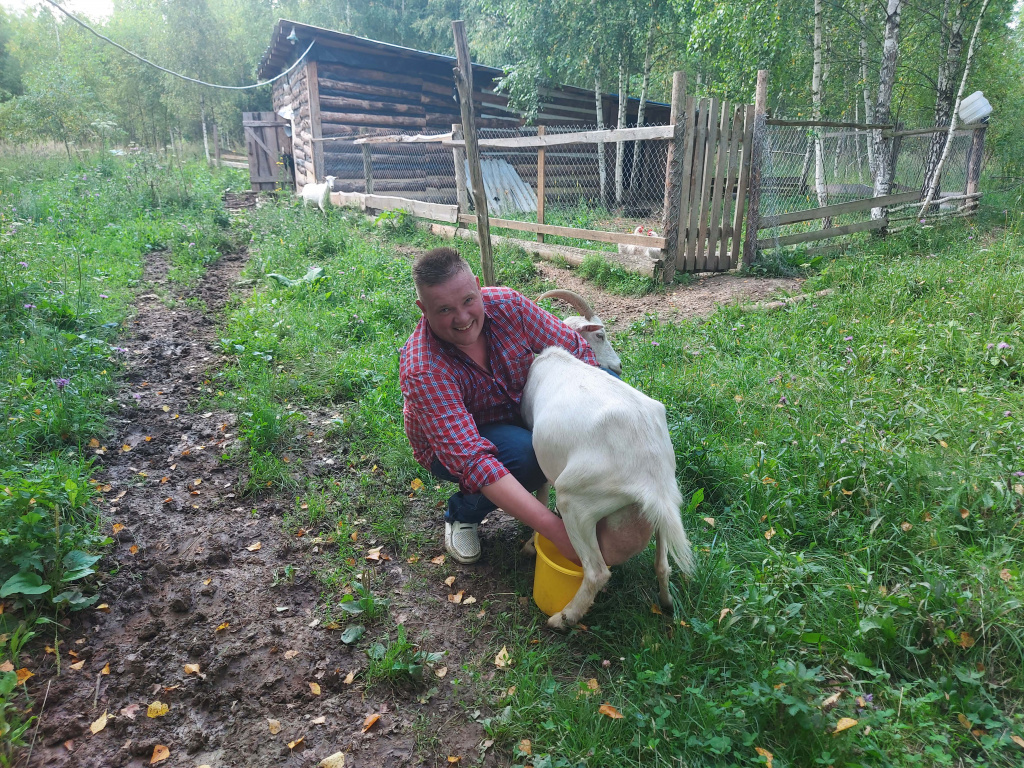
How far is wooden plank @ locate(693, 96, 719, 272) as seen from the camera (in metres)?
6.36

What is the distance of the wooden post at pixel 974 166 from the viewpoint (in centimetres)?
940

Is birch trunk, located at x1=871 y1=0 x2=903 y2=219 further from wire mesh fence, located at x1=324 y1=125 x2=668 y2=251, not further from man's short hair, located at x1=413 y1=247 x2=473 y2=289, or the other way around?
man's short hair, located at x1=413 y1=247 x2=473 y2=289

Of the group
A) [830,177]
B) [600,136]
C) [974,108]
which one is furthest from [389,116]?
[974,108]

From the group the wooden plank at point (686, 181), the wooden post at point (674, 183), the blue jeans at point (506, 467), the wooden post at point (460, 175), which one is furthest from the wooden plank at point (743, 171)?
the blue jeans at point (506, 467)

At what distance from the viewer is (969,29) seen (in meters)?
13.8

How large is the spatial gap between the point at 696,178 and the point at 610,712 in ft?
19.2

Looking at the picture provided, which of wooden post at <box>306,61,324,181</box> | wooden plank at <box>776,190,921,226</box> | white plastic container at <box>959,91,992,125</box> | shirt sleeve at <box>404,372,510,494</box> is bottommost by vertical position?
shirt sleeve at <box>404,372,510,494</box>

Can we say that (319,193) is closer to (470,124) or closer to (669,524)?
(470,124)

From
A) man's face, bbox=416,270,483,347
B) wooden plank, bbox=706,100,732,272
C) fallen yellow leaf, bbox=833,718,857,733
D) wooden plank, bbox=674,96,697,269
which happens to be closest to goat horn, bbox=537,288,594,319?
man's face, bbox=416,270,483,347

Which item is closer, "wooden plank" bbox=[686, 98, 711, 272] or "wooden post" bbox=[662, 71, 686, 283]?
"wooden post" bbox=[662, 71, 686, 283]

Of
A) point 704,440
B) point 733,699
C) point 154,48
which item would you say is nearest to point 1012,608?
point 733,699

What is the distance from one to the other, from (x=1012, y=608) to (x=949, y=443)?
114cm

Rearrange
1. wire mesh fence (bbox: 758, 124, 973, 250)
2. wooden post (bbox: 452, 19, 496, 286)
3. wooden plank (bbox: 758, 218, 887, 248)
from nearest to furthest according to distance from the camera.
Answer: wooden post (bbox: 452, 19, 496, 286) → wooden plank (bbox: 758, 218, 887, 248) → wire mesh fence (bbox: 758, 124, 973, 250)

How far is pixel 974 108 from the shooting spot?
9.10m
